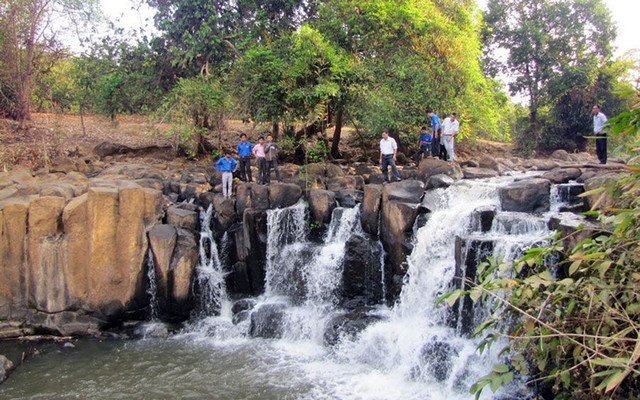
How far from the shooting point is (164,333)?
35.0ft

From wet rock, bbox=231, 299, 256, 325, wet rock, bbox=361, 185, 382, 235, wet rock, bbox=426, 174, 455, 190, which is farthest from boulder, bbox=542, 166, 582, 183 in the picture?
wet rock, bbox=231, 299, 256, 325

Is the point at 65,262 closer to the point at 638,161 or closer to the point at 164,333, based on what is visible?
the point at 164,333

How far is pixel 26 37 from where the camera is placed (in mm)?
18766

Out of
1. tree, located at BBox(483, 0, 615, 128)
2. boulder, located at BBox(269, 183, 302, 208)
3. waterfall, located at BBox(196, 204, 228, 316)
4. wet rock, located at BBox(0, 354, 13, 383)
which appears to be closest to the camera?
wet rock, located at BBox(0, 354, 13, 383)

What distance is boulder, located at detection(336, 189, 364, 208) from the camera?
1209cm

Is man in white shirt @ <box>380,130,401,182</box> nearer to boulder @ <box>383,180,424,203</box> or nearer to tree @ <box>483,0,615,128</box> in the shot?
boulder @ <box>383,180,424,203</box>

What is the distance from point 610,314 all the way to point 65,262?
10.1 m

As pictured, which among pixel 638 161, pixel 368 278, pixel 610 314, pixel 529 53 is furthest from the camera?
pixel 529 53

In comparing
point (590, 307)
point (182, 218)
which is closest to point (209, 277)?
point (182, 218)

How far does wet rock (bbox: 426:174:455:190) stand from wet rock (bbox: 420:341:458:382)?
13.6ft

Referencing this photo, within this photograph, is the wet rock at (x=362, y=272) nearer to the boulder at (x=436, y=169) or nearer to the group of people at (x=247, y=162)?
the boulder at (x=436, y=169)

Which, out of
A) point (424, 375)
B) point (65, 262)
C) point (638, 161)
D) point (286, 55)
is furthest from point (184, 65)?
point (638, 161)

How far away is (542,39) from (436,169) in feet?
36.1

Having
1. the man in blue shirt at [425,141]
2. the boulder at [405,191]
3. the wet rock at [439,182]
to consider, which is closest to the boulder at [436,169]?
the wet rock at [439,182]
